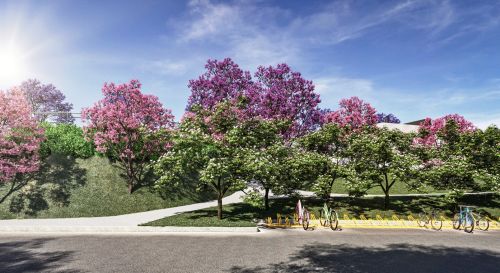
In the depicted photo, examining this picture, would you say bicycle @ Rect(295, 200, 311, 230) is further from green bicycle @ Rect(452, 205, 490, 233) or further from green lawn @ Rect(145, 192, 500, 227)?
green bicycle @ Rect(452, 205, 490, 233)

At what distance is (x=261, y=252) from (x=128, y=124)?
692 inches

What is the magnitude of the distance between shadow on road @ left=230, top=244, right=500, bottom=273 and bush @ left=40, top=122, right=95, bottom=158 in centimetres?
2369

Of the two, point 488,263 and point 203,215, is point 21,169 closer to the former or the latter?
point 203,215

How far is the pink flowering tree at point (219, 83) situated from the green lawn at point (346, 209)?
2144 centimetres

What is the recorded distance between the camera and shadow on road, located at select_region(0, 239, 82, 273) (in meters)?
11.6

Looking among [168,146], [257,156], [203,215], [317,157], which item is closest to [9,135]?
[168,146]

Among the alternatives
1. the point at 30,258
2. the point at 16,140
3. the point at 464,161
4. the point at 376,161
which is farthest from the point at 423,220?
the point at 16,140

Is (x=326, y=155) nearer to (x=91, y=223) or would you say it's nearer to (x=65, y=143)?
(x=91, y=223)

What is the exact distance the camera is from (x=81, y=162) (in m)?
29.3

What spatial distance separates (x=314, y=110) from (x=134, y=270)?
34.5 metres

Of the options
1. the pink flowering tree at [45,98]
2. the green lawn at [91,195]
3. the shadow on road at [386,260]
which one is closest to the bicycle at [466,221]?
the shadow on road at [386,260]

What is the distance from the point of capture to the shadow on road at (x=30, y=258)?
1163cm

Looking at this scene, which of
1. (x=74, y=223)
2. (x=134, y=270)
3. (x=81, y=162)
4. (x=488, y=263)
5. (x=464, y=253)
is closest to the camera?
(x=134, y=270)

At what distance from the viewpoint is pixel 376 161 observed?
76.3 ft
